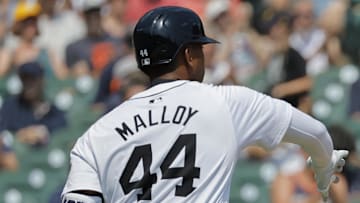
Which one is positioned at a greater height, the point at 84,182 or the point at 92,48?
the point at 84,182

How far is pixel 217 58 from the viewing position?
8.27m

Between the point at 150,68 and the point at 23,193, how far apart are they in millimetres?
6050

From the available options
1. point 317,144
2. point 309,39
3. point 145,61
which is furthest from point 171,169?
point 309,39

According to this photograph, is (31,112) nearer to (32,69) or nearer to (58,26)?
(32,69)

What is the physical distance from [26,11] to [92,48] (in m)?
0.87

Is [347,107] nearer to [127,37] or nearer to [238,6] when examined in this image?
[238,6]

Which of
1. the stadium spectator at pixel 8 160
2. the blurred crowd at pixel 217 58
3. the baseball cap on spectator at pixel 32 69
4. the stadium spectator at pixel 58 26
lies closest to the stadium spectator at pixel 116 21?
the blurred crowd at pixel 217 58

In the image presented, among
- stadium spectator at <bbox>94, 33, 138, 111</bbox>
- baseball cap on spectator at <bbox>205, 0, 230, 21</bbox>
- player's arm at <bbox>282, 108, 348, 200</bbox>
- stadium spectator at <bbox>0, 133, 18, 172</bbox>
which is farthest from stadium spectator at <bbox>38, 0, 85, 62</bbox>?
player's arm at <bbox>282, 108, 348, 200</bbox>

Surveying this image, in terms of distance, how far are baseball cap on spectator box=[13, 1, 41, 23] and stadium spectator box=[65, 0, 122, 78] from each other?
0.52m

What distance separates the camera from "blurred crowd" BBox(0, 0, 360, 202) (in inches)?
Answer: 305

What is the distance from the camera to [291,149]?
7.59 metres

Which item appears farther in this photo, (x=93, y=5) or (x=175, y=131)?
(x=93, y=5)

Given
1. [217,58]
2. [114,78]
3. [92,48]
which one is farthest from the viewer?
[92,48]

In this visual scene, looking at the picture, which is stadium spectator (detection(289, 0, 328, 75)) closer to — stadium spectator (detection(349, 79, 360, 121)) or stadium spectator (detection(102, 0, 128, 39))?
stadium spectator (detection(349, 79, 360, 121))
